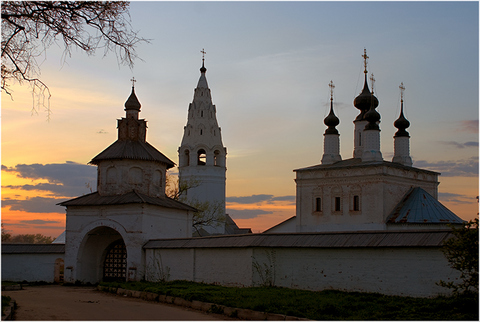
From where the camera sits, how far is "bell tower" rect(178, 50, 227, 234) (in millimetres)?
43250

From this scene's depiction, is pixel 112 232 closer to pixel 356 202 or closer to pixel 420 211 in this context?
pixel 356 202

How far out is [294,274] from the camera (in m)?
13.9

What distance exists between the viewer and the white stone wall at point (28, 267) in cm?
2186

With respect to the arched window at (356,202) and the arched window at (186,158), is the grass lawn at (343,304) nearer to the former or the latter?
the arched window at (356,202)

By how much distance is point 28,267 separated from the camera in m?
22.0

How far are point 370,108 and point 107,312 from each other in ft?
82.3

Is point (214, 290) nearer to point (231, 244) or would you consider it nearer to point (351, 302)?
point (231, 244)

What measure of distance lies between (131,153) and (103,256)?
12.8ft

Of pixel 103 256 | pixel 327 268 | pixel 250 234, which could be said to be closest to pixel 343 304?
pixel 327 268

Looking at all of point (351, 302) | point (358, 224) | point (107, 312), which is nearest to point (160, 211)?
point (107, 312)

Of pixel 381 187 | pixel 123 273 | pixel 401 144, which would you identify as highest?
pixel 401 144

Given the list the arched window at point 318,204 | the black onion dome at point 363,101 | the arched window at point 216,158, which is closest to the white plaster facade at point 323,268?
the arched window at point 318,204

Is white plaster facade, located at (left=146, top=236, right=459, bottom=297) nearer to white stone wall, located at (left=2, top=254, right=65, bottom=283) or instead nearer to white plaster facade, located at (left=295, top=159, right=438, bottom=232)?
white stone wall, located at (left=2, top=254, right=65, bottom=283)

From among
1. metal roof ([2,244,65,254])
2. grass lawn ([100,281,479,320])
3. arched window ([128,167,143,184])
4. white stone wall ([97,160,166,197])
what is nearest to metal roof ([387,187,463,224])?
white stone wall ([97,160,166,197])
